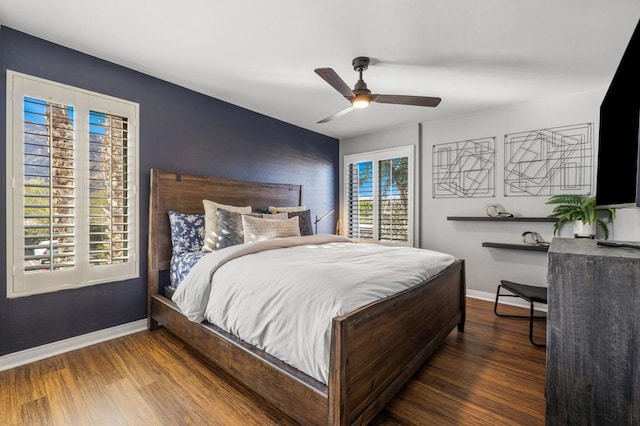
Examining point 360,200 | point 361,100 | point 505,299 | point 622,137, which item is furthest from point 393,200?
point 622,137

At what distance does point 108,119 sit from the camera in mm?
2545

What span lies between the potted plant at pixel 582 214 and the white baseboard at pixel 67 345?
4.28 m

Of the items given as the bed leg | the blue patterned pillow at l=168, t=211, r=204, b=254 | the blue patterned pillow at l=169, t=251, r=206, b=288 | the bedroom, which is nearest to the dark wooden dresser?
the bedroom

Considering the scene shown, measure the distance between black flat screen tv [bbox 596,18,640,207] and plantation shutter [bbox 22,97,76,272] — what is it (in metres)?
3.39

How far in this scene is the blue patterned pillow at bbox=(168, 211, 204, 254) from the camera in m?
2.79

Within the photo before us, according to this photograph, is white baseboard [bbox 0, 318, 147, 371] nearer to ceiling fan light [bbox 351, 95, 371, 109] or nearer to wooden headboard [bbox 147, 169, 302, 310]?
Result: wooden headboard [bbox 147, 169, 302, 310]

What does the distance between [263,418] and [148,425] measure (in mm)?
600

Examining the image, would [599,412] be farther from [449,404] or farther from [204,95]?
[204,95]

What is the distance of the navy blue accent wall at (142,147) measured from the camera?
7.02 feet

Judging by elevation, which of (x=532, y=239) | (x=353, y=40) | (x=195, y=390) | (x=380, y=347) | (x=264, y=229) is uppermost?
(x=353, y=40)

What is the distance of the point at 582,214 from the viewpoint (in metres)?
2.85

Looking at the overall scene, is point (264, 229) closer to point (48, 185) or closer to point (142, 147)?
point (142, 147)

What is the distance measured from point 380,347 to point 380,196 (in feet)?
11.0

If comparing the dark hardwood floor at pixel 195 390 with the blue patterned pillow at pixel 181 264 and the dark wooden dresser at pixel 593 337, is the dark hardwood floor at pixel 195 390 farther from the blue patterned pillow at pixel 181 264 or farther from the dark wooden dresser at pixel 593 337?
the dark wooden dresser at pixel 593 337
